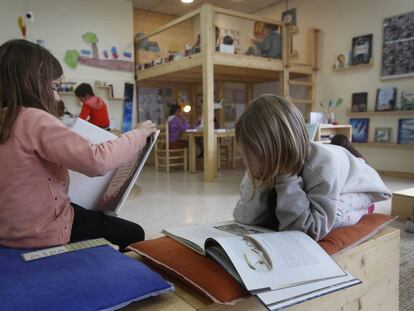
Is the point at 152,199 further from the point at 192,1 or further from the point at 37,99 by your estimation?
the point at 192,1

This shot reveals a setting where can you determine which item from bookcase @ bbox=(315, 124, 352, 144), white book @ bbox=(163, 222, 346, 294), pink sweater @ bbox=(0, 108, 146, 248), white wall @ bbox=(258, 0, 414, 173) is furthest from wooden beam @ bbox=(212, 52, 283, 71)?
white book @ bbox=(163, 222, 346, 294)

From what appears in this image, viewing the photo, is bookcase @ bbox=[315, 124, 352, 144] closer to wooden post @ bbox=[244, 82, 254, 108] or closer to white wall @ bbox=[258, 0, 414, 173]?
white wall @ bbox=[258, 0, 414, 173]

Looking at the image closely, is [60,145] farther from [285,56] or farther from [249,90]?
[249,90]

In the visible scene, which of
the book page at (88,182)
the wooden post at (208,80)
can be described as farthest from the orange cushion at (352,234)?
the wooden post at (208,80)

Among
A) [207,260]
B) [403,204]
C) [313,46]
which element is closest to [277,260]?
[207,260]

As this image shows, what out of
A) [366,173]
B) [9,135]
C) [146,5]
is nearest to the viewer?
[9,135]

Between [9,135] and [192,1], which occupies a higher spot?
[192,1]

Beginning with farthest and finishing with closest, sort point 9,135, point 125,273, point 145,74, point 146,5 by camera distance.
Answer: point 146,5 → point 145,74 → point 9,135 → point 125,273

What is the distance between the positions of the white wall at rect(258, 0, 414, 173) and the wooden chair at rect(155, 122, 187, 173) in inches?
94.4

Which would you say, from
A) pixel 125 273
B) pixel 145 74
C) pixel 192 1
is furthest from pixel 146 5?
pixel 125 273

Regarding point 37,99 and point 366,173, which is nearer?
point 37,99

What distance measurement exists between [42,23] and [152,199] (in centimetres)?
380

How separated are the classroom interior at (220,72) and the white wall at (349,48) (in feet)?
0.05

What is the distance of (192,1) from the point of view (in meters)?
5.88
